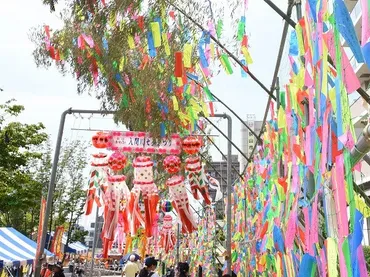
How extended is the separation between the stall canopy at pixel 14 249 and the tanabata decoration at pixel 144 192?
2.18 m

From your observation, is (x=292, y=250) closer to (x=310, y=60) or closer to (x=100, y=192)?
(x=310, y=60)

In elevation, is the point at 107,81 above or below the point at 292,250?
above

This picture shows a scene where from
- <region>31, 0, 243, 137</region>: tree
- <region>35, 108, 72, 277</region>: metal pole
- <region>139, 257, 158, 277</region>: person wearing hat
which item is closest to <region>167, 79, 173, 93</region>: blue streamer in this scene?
<region>31, 0, 243, 137</region>: tree

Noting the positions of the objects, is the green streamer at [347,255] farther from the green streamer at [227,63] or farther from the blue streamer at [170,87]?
the blue streamer at [170,87]

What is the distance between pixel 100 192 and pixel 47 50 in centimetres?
267

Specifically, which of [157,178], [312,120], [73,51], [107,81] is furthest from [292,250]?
[157,178]

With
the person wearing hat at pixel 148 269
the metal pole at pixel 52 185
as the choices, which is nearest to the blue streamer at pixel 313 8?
the person wearing hat at pixel 148 269

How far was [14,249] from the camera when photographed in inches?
333

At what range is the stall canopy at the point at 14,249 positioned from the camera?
25.7ft

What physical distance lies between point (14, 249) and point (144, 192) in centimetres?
324

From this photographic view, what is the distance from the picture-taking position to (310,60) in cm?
218

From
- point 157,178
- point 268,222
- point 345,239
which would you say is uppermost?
point 157,178

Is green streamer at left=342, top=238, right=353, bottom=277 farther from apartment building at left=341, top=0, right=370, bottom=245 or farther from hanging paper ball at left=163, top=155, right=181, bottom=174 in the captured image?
hanging paper ball at left=163, top=155, right=181, bottom=174

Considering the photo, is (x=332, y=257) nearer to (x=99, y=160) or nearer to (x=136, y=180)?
(x=136, y=180)
